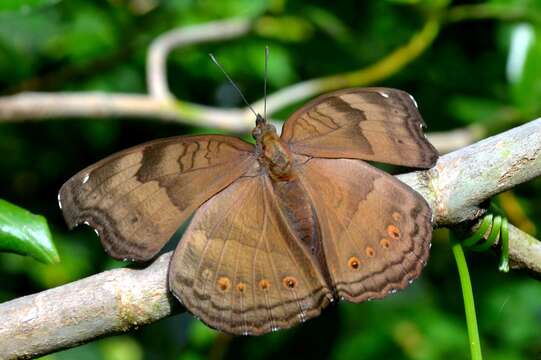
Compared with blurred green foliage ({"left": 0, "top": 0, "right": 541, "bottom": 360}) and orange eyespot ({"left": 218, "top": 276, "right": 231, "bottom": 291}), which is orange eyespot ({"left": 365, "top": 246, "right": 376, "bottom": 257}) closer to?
orange eyespot ({"left": 218, "top": 276, "right": 231, "bottom": 291})

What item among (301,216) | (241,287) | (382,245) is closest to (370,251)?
(382,245)

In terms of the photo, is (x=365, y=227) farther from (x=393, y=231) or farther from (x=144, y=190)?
(x=144, y=190)

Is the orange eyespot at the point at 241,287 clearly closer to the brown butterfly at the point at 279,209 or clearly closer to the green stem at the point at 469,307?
the brown butterfly at the point at 279,209

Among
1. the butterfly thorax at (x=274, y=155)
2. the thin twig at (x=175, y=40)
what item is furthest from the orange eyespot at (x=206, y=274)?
the thin twig at (x=175, y=40)

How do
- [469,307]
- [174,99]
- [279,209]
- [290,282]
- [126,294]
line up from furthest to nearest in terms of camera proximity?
[174,99], [279,209], [290,282], [469,307], [126,294]

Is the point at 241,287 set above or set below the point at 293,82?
above

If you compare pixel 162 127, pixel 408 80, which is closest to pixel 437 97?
pixel 408 80
